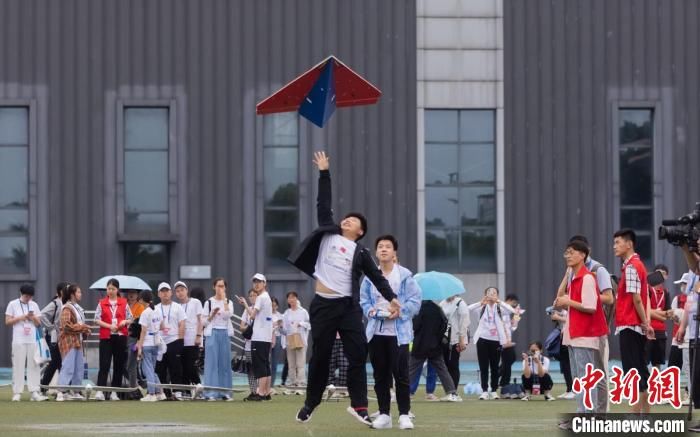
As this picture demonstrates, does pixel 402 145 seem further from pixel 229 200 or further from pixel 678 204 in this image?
pixel 678 204

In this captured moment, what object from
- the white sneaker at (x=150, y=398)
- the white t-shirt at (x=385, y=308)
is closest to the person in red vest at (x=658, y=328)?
the white t-shirt at (x=385, y=308)

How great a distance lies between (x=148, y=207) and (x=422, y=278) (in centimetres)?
1713

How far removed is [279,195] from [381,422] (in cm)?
2495

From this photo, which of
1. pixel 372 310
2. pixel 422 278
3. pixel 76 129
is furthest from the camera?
pixel 76 129

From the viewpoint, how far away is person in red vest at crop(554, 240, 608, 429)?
51.1 feet

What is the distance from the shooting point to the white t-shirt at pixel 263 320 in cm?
2386

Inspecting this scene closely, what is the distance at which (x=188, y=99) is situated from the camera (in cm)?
4000

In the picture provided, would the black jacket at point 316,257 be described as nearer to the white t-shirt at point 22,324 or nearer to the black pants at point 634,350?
the black pants at point 634,350

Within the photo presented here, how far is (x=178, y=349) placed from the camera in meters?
24.9

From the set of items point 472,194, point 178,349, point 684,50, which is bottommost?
point 178,349

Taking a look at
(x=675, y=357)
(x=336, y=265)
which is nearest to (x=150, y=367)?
(x=675, y=357)

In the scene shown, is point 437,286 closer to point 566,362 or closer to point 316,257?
point 566,362

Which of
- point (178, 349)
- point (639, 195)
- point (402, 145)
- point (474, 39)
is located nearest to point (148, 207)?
point (402, 145)

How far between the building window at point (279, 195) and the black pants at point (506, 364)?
14.8 m
